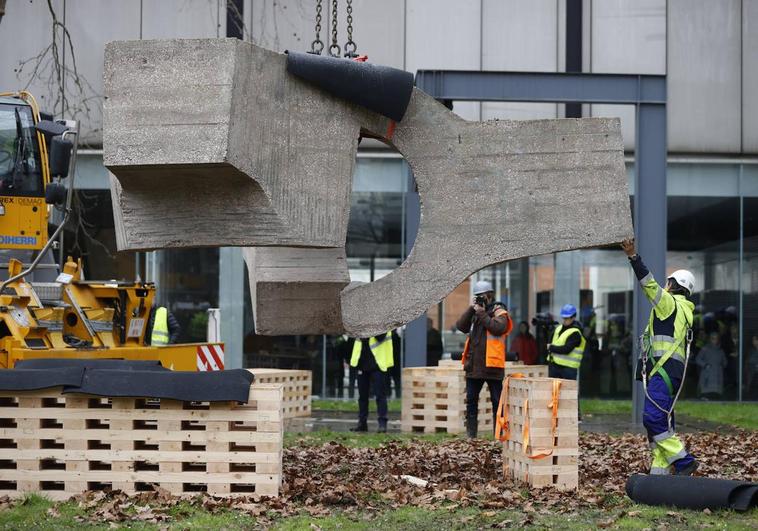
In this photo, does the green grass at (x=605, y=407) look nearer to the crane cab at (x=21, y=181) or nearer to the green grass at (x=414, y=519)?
the crane cab at (x=21, y=181)

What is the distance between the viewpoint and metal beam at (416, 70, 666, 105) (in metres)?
17.1

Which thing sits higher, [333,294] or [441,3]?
[441,3]

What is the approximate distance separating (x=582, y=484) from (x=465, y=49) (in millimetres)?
13653

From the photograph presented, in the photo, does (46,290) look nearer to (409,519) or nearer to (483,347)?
(483,347)

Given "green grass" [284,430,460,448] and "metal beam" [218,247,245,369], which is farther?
"metal beam" [218,247,245,369]

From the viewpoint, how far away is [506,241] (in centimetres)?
1026

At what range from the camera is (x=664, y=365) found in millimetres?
10094

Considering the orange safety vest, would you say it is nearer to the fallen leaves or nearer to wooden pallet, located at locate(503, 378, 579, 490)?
the fallen leaves

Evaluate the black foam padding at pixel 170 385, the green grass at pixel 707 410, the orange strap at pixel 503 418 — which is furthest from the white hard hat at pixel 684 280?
the green grass at pixel 707 410

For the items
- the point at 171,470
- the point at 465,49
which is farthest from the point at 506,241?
the point at 465,49

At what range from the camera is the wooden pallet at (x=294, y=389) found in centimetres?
1716

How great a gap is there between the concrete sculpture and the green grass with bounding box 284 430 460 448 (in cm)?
335

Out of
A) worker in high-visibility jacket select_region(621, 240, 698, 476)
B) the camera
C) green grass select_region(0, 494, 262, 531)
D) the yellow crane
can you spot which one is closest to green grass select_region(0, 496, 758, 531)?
green grass select_region(0, 494, 262, 531)

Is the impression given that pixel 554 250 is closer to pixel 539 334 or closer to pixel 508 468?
pixel 508 468
